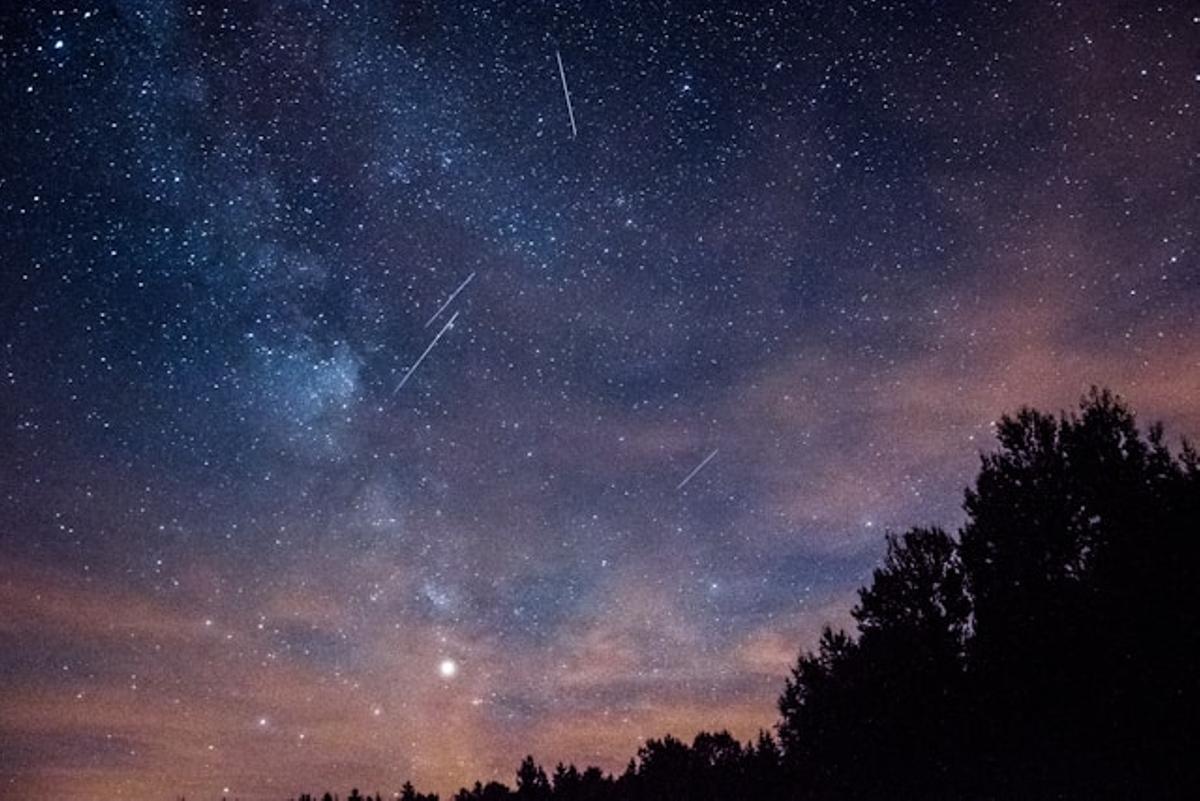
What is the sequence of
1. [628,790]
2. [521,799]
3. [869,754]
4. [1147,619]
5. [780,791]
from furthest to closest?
[628,790] < [521,799] < [780,791] < [869,754] < [1147,619]

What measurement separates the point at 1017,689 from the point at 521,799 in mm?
40836

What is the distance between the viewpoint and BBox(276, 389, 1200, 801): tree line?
55.2 feet

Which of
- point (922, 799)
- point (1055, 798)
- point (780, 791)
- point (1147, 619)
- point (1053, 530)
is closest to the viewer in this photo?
point (1147, 619)

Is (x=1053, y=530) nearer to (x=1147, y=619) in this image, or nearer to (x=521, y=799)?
(x=1147, y=619)

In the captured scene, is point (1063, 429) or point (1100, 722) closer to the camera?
point (1100, 722)

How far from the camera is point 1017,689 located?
1966 centimetres

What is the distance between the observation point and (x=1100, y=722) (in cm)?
1742

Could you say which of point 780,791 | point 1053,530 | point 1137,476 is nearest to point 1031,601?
point 1053,530

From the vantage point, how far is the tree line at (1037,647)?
1683cm

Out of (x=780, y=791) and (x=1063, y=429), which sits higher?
(x=1063, y=429)

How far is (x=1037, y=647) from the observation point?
63.2 ft

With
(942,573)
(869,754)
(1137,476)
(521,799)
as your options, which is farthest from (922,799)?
(521,799)

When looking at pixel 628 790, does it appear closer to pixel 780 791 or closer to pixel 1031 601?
pixel 780 791

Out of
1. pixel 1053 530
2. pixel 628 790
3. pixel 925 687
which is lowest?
pixel 628 790
